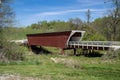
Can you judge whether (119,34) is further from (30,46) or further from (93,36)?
(30,46)

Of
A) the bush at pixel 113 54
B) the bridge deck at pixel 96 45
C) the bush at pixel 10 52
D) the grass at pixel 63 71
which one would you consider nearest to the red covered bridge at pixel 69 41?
the bridge deck at pixel 96 45

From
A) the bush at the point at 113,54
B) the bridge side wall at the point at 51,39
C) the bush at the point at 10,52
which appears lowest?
the bridge side wall at the point at 51,39

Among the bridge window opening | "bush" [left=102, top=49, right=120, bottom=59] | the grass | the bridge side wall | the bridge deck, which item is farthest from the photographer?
the bridge window opening

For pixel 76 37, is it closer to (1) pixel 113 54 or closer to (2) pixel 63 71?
(1) pixel 113 54

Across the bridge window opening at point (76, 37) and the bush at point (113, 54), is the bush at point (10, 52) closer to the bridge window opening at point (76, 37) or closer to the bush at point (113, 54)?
the bush at point (113, 54)

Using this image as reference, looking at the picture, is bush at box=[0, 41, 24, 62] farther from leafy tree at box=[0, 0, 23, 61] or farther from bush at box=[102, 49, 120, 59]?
bush at box=[102, 49, 120, 59]

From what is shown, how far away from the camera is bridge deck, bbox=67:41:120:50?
35.5m

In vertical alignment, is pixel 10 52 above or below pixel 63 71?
below

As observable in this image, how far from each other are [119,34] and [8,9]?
105ft

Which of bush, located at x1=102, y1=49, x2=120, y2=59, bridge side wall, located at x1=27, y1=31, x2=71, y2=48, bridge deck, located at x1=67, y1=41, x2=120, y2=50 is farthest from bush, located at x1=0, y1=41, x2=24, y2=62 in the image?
bridge side wall, located at x1=27, y1=31, x2=71, y2=48

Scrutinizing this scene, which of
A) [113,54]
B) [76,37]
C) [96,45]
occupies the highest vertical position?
[113,54]

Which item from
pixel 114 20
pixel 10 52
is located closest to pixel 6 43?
pixel 10 52

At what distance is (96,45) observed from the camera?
125ft

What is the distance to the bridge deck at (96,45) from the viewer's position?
3549cm
